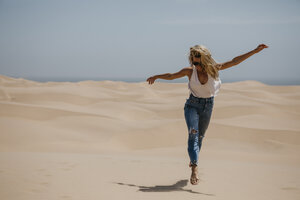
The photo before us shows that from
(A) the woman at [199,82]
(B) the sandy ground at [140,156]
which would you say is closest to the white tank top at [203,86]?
(A) the woman at [199,82]

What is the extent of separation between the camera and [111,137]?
402 inches

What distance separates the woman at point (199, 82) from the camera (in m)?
3.82

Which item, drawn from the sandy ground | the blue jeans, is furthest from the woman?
the sandy ground

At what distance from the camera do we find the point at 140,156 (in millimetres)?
7090

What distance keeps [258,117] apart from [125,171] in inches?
402

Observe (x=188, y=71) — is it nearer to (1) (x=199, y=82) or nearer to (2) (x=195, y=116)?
(1) (x=199, y=82)

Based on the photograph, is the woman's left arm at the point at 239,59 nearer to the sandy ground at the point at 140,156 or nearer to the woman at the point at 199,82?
the woman at the point at 199,82

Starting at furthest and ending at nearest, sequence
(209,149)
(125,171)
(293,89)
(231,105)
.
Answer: (293,89) < (231,105) < (209,149) < (125,171)

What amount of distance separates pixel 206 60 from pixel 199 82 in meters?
0.26

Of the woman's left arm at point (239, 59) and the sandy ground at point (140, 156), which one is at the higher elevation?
the woman's left arm at point (239, 59)

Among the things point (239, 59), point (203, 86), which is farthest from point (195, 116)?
point (239, 59)

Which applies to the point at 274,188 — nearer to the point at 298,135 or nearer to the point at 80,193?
the point at 80,193

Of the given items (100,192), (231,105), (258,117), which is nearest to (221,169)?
(100,192)

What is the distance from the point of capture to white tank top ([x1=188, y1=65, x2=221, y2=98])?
12.7 feet
